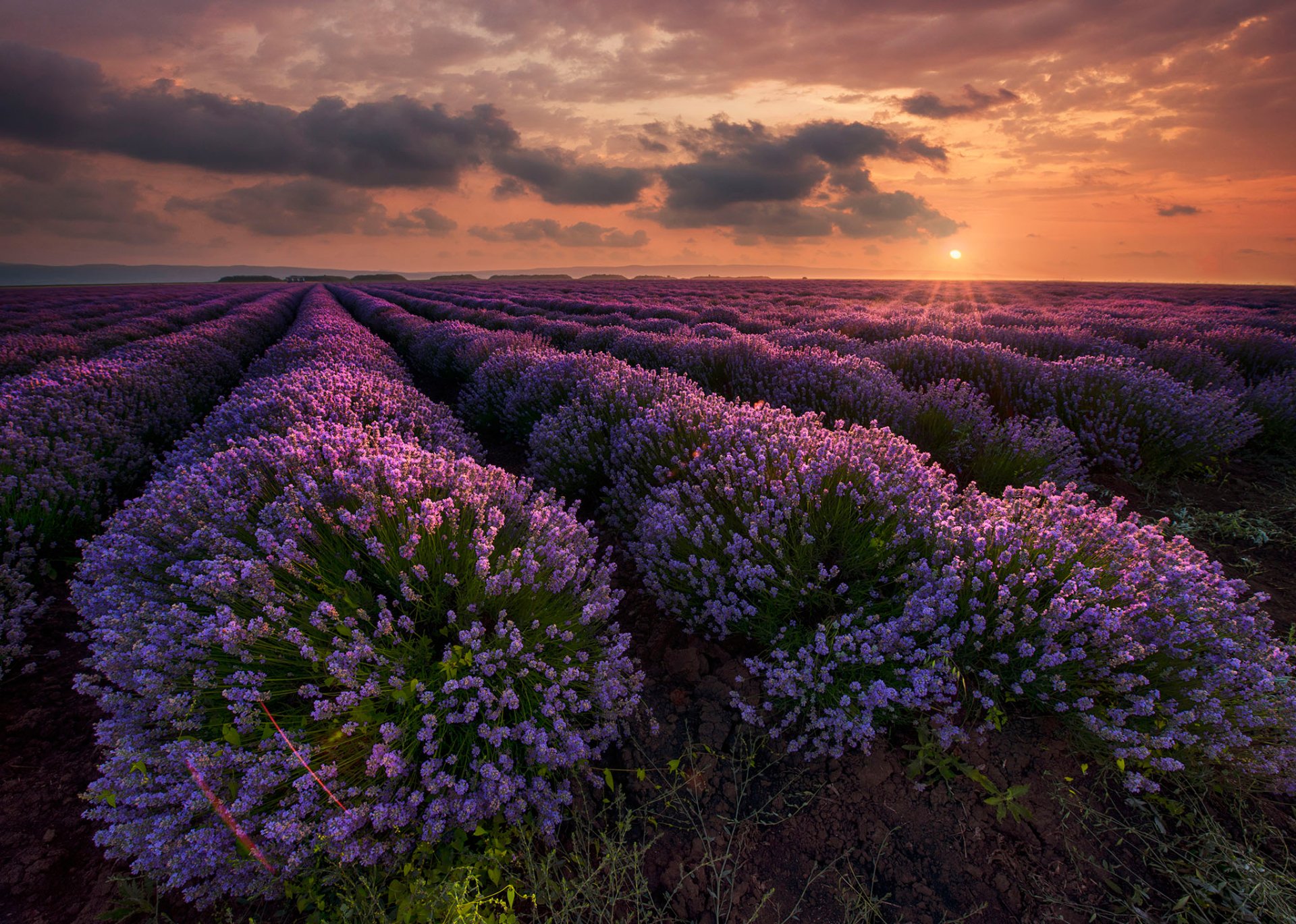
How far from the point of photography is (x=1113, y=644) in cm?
205

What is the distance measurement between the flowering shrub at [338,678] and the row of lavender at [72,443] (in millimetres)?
1598

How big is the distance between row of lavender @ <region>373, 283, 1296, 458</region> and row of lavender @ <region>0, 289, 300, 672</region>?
23.8ft

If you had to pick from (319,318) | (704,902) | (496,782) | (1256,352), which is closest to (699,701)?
(704,902)

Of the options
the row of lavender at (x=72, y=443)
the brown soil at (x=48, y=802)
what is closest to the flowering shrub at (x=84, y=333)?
the row of lavender at (x=72, y=443)

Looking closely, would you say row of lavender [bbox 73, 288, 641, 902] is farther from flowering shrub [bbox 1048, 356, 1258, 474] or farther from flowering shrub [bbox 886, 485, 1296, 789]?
flowering shrub [bbox 1048, 356, 1258, 474]

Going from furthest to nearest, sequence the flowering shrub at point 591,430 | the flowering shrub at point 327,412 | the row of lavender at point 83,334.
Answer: the row of lavender at point 83,334
the flowering shrub at point 591,430
the flowering shrub at point 327,412

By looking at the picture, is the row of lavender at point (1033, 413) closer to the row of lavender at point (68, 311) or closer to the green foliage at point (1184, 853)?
the green foliage at point (1184, 853)

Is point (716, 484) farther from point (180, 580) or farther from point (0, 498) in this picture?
point (0, 498)

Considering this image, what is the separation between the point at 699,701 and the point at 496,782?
3.33 feet

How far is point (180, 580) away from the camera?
98.3 inches

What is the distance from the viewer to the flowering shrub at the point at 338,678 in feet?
5.61

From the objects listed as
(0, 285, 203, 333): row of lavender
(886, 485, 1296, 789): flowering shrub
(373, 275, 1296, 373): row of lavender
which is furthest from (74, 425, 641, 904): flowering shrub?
(0, 285, 203, 333): row of lavender

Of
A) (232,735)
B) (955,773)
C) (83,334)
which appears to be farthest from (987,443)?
(83,334)

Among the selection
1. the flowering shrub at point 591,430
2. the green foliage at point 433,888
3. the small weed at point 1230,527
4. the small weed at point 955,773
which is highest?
the flowering shrub at point 591,430
